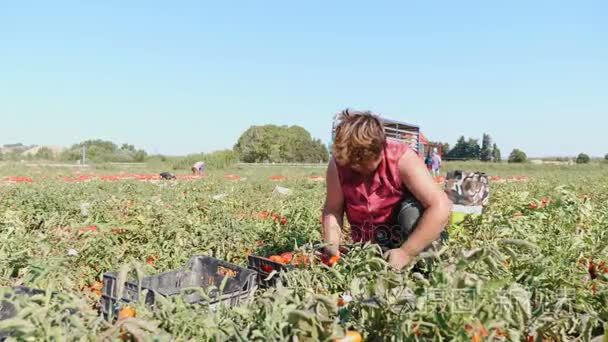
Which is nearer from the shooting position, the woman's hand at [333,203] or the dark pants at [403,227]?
the dark pants at [403,227]

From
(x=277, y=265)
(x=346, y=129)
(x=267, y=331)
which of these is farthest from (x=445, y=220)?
(x=267, y=331)

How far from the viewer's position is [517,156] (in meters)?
55.6

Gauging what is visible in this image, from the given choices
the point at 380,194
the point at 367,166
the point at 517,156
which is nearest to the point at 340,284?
the point at 367,166

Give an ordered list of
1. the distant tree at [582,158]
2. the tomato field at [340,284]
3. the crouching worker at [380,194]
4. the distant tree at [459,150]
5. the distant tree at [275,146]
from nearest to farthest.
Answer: the tomato field at [340,284]
the crouching worker at [380,194]
the distant tree at [582,158]
the distant tree at [275,146]
the distant tree at [459,150]

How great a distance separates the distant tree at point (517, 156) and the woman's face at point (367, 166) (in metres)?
53.6

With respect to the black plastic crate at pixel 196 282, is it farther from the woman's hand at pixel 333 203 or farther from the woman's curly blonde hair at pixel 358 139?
the woman's curly blonde hair at pixel 358 139

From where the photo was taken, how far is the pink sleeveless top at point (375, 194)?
3.18 m

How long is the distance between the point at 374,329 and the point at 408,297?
6.9 inches

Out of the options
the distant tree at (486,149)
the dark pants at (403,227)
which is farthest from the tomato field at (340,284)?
the distant tree at (486,149)

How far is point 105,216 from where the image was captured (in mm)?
5133

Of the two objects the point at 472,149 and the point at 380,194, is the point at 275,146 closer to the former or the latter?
the point at 472,149

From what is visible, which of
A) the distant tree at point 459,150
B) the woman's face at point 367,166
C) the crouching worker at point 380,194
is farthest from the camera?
the distant tree at point 459,150

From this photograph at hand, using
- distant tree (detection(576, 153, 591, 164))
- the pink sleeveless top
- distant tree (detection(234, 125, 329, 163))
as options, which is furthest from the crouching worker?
distant tree (detection(234, 125, 329, 163))

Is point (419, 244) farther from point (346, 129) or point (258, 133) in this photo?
point (258, 133)
